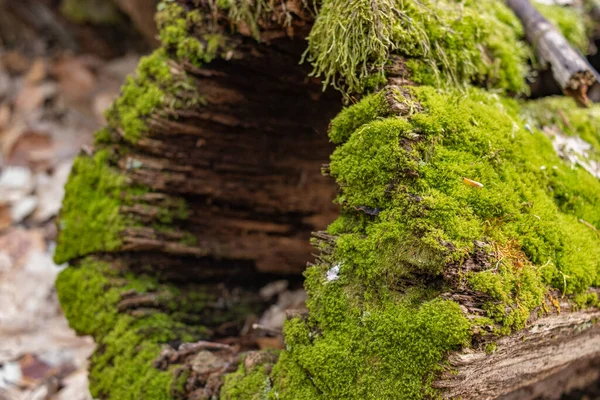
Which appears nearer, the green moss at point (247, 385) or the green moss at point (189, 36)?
the green moss at point (247, 385)

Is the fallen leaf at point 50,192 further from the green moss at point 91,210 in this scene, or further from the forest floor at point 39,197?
the green moss at point 91,210

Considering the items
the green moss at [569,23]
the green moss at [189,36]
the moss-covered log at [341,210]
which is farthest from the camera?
the green moss at [569,23]

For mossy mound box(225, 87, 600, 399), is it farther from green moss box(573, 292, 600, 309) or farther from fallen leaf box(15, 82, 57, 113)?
fallen leaf box(15, 82, 57, 113)

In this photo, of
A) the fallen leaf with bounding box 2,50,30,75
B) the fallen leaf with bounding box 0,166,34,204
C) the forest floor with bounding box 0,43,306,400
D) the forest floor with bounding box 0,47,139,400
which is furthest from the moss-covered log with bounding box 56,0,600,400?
the fallen leaf with bounding box 2,50,30,75

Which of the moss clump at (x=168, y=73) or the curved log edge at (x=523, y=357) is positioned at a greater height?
the moss clump at (x=168, y=73)

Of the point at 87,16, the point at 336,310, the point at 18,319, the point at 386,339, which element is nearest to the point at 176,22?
the point at 336,310

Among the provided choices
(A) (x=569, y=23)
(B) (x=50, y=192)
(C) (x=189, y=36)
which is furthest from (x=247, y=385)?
(B) (x=50, y=192)

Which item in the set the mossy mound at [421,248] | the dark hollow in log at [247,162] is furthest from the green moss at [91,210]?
the mossy mound at [421,248]
